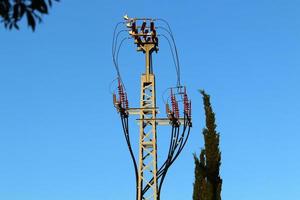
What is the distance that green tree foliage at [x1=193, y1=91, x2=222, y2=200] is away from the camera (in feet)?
88.9

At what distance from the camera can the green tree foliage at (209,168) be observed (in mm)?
27094

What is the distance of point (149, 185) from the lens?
970 inches

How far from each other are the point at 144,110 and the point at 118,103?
42.6 inches

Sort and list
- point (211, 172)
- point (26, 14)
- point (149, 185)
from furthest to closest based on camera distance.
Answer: point (211, 172) < point (149, 185) < point (26, 14)

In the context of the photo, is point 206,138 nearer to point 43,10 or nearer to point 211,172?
point 211,172

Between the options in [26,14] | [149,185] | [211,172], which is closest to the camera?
[26,14]

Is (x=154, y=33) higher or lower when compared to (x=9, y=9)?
higher

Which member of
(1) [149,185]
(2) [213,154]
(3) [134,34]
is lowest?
(1) [149,185]

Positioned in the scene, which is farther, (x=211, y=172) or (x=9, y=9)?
(x=211, y=172)

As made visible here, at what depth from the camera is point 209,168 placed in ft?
90.1

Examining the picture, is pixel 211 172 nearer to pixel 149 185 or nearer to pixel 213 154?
pixel 213 154

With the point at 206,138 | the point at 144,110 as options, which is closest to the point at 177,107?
the point at 144,110

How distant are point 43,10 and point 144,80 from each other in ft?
63.2

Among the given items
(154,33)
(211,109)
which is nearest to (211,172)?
(211,109)
